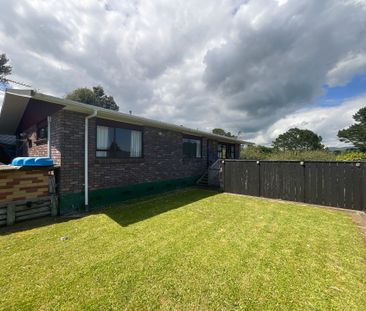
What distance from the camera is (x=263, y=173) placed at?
7.70 metres

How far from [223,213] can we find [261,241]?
73.5 inches

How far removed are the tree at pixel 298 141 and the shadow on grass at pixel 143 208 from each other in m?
40.3

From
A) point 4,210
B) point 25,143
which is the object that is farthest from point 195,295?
point 25,143

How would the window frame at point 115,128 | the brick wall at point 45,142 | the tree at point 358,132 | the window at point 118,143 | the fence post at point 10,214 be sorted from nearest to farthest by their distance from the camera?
the fence post at point 10,214
the brick wall at point 45,142
the window frame at point 115,128
the window at point 118,143
the tree at point 358,132

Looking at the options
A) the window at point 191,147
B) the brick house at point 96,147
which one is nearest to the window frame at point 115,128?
the brick house at point 96,147

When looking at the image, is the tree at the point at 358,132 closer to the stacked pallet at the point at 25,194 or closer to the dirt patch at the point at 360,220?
the dirt patch at the point at 360,220

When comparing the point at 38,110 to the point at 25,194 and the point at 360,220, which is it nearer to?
the point at 25,194

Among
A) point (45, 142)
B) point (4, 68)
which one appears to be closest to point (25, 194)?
point (45, 142)

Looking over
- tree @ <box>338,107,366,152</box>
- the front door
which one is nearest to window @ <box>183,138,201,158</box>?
the front door

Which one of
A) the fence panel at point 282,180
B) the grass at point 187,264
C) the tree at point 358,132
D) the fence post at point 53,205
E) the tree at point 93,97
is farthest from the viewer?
the tree at point 358,132

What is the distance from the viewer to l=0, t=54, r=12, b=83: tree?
67.2ft

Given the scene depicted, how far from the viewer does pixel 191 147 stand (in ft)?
37.2

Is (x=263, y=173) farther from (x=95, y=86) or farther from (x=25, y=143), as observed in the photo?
(x=95, y=86)

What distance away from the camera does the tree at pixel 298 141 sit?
39406 millimetres
